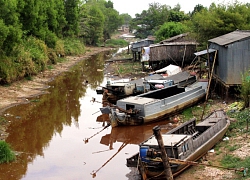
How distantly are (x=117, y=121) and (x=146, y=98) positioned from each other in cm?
182

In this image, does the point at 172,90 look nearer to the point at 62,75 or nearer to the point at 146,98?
the point at 146,98

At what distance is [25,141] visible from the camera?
1539 centimetres

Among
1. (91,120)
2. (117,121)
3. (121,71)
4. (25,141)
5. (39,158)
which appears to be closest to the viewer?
(39,158)

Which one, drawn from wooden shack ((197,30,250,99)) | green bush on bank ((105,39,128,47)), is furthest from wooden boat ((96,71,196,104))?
green bush on bank ((105,39,128,47))

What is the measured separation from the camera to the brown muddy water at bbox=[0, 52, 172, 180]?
12.1m

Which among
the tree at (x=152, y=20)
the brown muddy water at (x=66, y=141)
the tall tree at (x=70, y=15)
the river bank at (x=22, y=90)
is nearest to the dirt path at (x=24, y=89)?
the river bank at (x=22, y=90)

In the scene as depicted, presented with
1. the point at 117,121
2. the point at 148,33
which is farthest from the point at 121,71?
the point at 148,33

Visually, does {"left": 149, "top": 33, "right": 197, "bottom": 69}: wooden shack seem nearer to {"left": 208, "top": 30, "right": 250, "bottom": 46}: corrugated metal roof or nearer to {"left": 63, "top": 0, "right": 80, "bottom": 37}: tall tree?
{"left": 208, "top": 30, "right": 250, "bottom": 46}: corrugated metal roof

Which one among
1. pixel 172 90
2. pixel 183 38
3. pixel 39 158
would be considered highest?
pixel 183 38

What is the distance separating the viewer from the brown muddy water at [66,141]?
12.1m

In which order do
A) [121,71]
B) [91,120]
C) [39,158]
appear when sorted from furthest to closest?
1. [121,71]
2. [91,120]
3. [39,158]

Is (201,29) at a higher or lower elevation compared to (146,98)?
higher

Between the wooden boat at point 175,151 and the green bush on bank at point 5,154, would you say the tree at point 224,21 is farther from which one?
the green bush on bank at point 5,154

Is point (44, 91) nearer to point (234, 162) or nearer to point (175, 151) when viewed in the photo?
point (175, 151)
